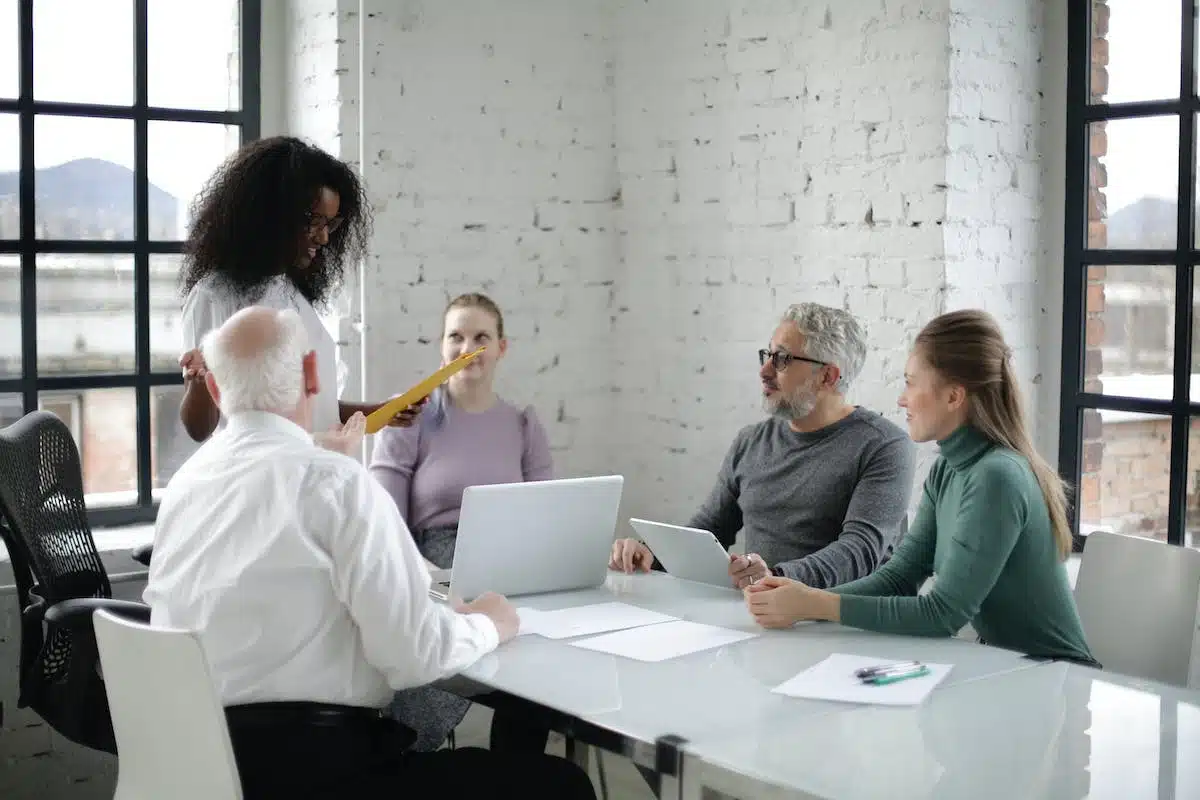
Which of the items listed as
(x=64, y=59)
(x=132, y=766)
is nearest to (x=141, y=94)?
(x=64, y=59)

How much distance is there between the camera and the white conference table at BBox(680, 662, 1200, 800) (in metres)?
1.72

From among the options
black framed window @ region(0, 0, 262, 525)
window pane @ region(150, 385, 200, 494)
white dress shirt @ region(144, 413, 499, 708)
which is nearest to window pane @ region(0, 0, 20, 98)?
black framed window @ region(0, 0, 262, 525)

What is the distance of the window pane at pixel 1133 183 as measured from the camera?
3.42 meters

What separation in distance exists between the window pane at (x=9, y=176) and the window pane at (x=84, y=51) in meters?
0.11

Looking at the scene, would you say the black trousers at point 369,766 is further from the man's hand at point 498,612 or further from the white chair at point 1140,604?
the white chair at point 1140,604

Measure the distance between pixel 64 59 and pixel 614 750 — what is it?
2706 millimetres

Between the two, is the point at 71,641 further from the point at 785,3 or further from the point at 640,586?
the point at 785,3

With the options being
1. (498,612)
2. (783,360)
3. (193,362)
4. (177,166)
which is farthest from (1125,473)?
(177,166)

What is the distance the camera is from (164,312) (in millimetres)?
3924

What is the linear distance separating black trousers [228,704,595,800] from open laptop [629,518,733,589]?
64 centimetres

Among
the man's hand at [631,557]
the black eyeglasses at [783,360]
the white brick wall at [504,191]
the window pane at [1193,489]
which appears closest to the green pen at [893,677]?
the man's hand at [631,557]

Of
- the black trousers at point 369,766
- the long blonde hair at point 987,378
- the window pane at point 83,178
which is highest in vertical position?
the window pane at point 83,178

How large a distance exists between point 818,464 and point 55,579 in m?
1.63

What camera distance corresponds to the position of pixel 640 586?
9.57ft
